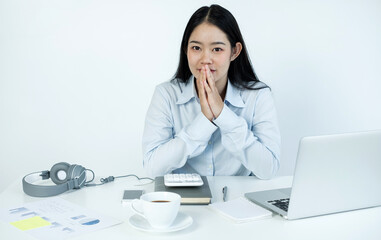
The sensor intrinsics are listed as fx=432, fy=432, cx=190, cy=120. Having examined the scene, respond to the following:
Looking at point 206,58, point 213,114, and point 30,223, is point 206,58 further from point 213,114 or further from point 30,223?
point 30,223

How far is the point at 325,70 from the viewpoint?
2.82 m

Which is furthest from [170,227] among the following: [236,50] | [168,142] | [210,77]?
[236,50]

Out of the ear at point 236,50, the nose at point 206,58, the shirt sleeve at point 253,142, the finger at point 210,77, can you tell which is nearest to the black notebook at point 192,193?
the shirt sleeve at point 253,142

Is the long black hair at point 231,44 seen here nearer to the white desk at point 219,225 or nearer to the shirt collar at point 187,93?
the shirt collar at point 187,93

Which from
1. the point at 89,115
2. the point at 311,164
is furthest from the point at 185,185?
the point at 89,115

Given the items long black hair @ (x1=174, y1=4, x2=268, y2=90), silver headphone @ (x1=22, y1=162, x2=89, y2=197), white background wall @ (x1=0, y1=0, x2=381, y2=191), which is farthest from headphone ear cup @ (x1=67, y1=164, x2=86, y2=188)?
white background wall @ (x1=0, y1=0, x2=381, y2=191)

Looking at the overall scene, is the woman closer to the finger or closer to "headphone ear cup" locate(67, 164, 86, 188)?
the finger

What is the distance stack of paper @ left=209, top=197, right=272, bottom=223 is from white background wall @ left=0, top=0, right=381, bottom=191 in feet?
5.13

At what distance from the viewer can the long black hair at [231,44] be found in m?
1.86

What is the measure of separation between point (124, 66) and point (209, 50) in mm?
1039

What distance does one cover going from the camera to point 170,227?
1081 mm

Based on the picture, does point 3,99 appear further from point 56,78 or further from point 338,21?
point 338,21

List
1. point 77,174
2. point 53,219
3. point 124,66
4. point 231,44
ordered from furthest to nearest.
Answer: point 124,66 → point 231,44 → point 77,174 → point 53,219

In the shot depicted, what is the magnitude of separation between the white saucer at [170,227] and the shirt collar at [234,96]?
32.3 inches
